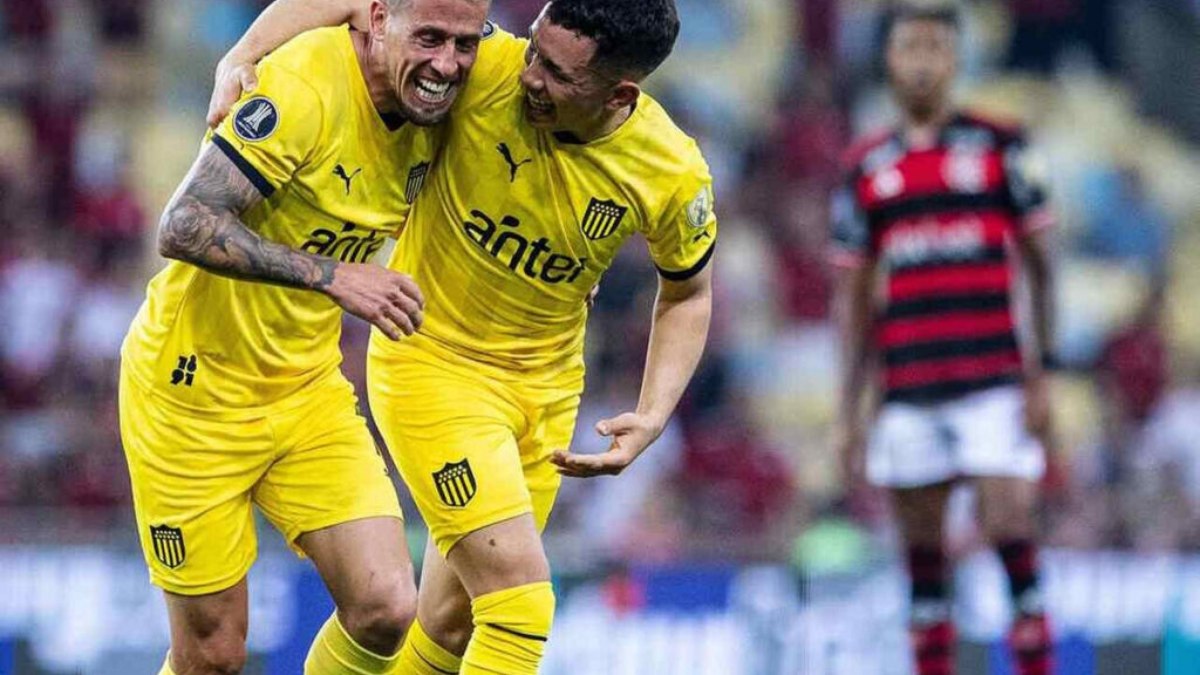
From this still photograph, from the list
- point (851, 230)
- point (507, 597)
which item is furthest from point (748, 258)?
point (507, 597)

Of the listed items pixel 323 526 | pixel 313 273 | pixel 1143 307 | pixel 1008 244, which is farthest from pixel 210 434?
pixel 1143 307

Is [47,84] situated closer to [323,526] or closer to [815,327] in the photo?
[815,327]

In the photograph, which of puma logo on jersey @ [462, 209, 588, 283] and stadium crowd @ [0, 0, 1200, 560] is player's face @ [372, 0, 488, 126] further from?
stadium crowd @ [0, 0, 1200, 560]

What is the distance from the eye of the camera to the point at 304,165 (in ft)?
17.4

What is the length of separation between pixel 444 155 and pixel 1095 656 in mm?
4294

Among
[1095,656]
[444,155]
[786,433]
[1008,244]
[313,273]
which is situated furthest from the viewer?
[786,433]

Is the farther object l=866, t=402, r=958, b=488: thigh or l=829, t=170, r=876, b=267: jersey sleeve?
l=829, t=170, r=876, b=267: jersey sleeve

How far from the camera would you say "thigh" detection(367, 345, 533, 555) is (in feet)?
18.1

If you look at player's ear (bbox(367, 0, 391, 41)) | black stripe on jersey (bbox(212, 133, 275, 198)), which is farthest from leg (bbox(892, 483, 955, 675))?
black stripe on jersey (bbox(212, 133, 275, 198))

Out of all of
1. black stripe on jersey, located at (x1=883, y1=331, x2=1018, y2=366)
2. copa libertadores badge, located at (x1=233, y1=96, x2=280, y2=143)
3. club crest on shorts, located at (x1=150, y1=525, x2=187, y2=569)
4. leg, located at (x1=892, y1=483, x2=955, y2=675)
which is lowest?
leg, located at (x1=892, y1=483, x2=955, y2=675)

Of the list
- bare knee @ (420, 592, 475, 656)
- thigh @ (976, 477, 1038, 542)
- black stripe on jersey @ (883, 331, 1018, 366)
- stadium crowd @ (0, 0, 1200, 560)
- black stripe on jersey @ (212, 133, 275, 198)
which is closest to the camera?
black stripe on jersey @ (212, 133, 275, 198)

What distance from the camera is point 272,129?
5.19 meters

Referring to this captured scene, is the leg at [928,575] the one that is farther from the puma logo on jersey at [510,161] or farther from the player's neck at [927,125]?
the puma logo on jersey at [510,161]

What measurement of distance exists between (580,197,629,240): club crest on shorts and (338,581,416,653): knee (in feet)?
3.52
